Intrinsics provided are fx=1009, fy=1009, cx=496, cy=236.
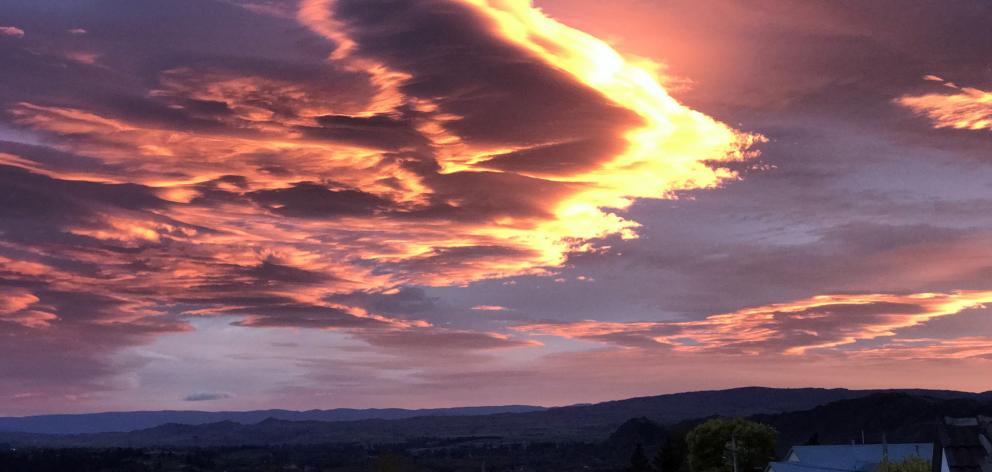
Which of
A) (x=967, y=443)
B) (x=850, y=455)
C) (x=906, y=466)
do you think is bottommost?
(x=906, y=466)

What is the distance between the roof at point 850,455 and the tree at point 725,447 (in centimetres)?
658

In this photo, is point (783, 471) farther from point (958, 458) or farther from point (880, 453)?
point (958, 458)

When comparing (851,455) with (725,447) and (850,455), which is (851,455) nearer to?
(850,455)

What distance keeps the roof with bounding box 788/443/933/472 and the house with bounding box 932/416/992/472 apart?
84624 millimetres

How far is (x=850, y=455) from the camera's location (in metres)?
99.8

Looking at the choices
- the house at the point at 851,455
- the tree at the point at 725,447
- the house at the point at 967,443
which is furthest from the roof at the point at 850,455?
the house at the point at 967,443

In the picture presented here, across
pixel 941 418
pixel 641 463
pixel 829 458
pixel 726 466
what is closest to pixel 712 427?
pixel 726 466

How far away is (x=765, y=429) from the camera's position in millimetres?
114625

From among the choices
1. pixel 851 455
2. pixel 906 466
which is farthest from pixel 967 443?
pixel 851 455

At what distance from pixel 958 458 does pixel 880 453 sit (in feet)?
306

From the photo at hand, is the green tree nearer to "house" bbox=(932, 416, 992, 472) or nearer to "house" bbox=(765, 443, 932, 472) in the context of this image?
"house" bbox=(765, 443, 932, 472)

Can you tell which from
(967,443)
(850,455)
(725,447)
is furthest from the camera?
(725,447)

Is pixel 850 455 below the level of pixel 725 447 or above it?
below

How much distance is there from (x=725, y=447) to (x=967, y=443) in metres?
97.3
